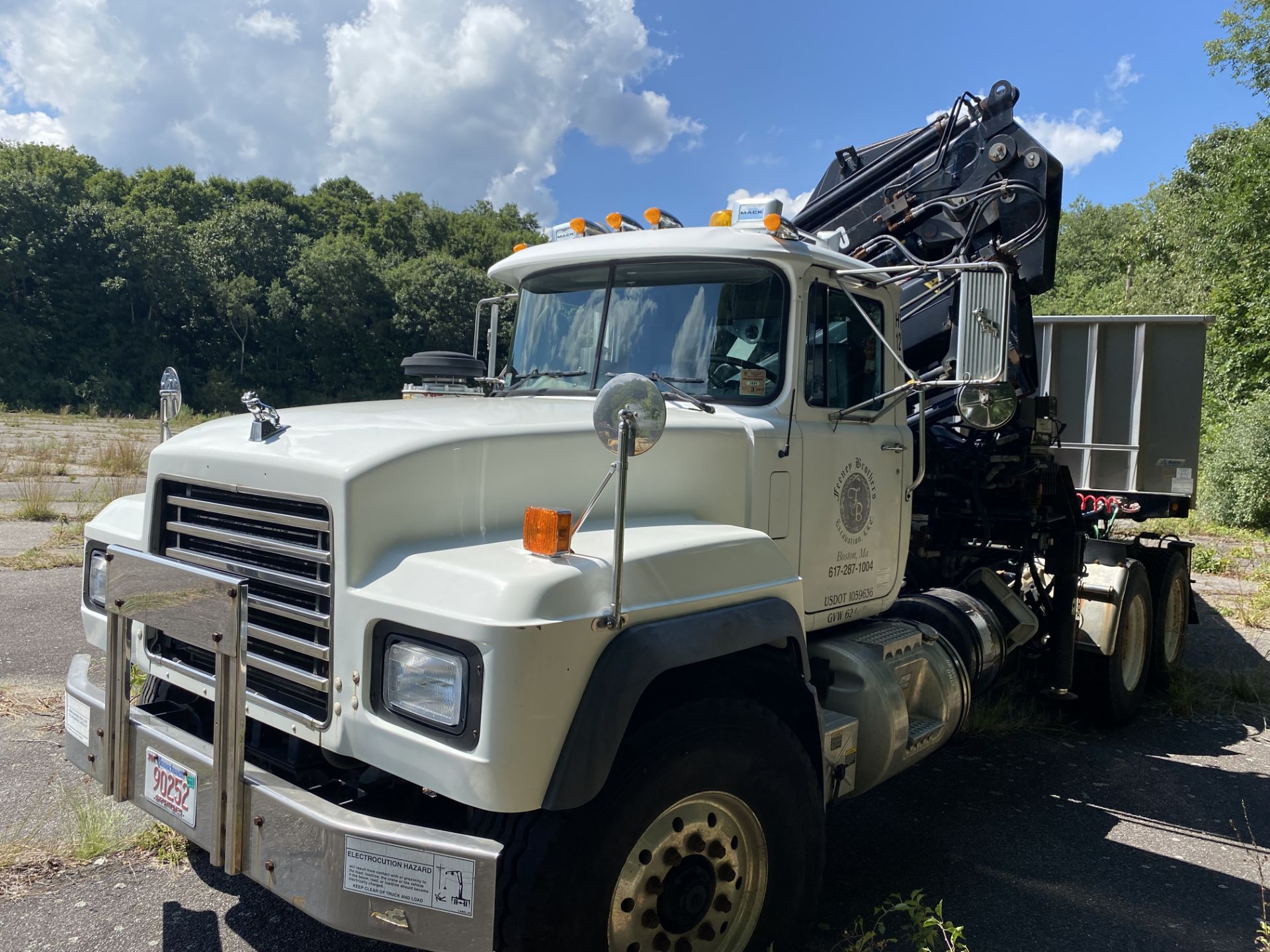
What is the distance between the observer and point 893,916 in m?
3.64

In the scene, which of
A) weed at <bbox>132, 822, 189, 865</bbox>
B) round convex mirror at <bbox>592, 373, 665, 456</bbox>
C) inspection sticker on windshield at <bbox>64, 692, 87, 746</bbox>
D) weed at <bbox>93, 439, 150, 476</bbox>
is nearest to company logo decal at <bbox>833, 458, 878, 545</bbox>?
round convex mirror at <bbox>592, 373, 665, 456</bbox>

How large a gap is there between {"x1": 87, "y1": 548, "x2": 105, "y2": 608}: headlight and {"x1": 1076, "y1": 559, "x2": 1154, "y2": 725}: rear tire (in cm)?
568

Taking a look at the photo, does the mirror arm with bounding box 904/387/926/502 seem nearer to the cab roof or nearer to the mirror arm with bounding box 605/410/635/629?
the cab roof

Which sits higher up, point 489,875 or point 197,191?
point 197,191

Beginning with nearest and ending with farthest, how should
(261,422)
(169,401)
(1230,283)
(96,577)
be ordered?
(261,422) < (96,577) < (169,401) < (1230,283)

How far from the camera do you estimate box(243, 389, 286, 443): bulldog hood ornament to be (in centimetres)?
299

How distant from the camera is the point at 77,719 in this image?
3.20 meters

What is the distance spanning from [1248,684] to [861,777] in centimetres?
471

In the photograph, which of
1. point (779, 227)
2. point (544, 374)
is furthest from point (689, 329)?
point (544, 374)

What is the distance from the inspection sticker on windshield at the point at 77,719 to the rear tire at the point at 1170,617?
6817mm

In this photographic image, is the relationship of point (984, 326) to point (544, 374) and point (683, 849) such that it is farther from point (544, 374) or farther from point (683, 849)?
point (683, 849)

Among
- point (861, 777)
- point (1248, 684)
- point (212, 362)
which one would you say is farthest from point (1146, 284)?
point (212, 362)

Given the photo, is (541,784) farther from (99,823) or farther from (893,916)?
(99,823)

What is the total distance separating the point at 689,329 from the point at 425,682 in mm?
1956
